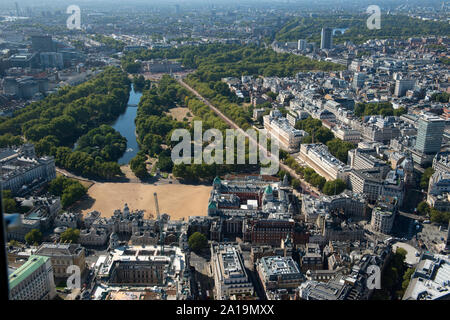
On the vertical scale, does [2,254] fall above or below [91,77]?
above

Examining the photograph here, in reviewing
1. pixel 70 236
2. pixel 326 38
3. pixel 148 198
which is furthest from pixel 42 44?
pixel 70 236

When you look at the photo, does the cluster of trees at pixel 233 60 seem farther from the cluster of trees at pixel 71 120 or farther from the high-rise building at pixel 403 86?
the cluster of trees at pixel 71 120

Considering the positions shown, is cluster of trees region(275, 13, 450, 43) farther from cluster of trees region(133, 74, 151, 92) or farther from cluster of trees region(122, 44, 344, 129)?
cluster of trees region(133, 74, 151, 92)

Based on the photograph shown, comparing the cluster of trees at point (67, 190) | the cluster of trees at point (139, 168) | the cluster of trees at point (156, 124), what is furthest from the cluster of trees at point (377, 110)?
the cluster of trees at point (67, 190)

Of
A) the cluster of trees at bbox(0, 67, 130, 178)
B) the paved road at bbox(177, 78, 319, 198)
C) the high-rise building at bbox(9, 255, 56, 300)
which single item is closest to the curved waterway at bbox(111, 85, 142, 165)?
the cluster of trees at bbox(0, 67, 130, 178)

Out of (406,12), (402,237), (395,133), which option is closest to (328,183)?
(402,237)
